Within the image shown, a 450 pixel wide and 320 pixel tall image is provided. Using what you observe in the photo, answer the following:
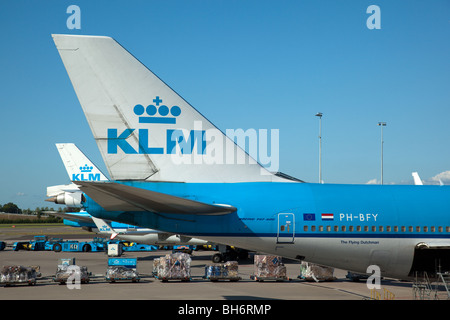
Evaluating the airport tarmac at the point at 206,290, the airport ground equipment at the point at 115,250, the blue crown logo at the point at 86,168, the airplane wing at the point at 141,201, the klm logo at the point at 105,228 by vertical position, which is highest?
the blue crown logo at the point at 86,168

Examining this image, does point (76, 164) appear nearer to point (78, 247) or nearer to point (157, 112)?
point (78, 247)

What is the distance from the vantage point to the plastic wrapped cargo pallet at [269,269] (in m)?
27.1

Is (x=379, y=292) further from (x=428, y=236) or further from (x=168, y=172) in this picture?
(x=168, y=172)

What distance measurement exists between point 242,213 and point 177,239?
25.2 m

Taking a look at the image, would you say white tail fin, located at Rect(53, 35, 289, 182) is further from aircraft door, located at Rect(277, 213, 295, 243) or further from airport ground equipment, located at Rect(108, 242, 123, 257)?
airport ground equipment, located at Rect(108, 242, 123, 257)

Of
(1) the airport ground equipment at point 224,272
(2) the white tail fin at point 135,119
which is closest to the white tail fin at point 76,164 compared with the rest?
(1) the airport ground equipment at point 224,272

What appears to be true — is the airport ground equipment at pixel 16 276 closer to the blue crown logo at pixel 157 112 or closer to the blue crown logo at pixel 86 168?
the blue crown logo at pixel 157 112

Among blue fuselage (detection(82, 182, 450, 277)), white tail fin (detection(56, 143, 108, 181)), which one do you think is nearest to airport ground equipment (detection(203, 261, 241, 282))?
blue fuselage (detection(82, 182, 450, 277))

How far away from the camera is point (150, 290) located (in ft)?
76.0

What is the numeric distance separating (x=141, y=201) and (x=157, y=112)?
11.4ft

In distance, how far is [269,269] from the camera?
27109 mm

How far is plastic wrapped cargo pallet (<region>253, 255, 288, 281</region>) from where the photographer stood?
2706cm

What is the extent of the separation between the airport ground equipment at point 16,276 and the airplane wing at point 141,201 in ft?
42.5
